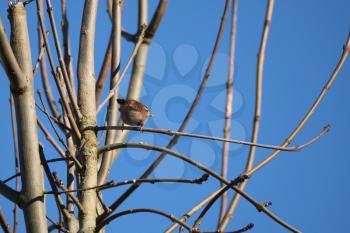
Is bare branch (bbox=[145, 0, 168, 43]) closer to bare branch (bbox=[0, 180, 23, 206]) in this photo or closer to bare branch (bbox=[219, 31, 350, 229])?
bare branch (bbox=[219, 31, 350, 229])

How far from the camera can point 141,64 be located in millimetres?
2771

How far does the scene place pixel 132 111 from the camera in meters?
2.72

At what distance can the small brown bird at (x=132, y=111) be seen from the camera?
2.65 meters

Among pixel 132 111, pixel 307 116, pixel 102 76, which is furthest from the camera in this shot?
pixel 132 111

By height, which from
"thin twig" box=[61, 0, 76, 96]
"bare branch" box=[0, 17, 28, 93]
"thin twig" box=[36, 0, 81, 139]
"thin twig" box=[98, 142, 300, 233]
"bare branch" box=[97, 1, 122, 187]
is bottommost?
"thin twig" box=[98, 142, 300, 233]

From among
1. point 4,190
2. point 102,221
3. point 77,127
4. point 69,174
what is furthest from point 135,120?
point 4,190

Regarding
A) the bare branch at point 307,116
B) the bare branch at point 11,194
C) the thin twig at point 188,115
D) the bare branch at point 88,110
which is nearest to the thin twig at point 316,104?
the bare branch at point 307,116

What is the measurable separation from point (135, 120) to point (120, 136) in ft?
0.87

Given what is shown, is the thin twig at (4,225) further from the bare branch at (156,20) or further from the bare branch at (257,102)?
the bare branch at (156,20)

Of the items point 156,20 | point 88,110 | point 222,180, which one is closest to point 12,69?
point 88,110

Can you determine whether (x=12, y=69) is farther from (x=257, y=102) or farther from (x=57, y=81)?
→ (x=257, y=102)

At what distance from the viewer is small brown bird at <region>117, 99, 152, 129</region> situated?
104 inches

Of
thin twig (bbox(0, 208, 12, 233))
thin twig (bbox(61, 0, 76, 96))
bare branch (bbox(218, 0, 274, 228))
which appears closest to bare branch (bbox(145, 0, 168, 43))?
thin twig (bbox(61, 0, 76, 96))

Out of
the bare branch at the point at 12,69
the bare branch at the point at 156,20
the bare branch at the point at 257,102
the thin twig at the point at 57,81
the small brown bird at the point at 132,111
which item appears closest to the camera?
the bare branch at the point at 12,69
